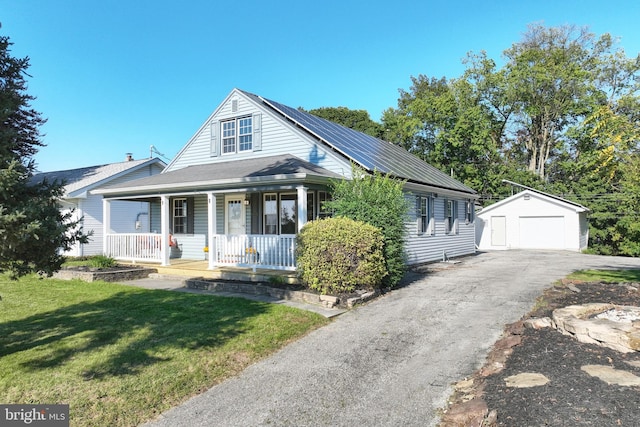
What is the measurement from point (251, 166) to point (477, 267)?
910cm

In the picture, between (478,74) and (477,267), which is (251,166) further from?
(478,74)

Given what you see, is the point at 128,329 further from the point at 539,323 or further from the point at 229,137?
the point at 229,137

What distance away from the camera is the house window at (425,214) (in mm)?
15562

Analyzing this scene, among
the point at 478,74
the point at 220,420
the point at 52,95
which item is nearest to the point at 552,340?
the point at 220,420

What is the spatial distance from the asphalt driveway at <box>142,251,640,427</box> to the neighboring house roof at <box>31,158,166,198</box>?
53.7ft

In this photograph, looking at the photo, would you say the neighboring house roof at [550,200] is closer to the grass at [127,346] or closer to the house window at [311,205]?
the house window at [311,205]

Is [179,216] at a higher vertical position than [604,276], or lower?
higher

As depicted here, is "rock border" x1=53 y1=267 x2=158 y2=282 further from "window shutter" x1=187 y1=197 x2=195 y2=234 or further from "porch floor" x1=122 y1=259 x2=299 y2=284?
"window shutter" x1=187 y1=197 x2=195 y2=234

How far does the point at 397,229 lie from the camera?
9977mm

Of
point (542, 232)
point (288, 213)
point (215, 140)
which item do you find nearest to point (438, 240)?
point (288, 213)

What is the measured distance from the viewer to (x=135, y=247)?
14469 mm

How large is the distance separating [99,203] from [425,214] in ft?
51.7

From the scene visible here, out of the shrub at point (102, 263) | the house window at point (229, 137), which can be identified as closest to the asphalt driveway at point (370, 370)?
the shrub at point (102, 263)

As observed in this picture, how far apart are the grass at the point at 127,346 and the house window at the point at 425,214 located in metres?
8.81
